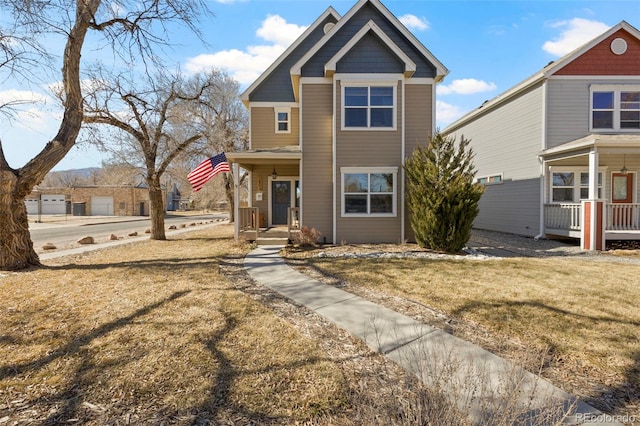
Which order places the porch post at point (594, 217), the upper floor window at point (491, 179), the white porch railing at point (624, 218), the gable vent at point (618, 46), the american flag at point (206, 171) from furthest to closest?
the upper floor window at point (491, 179)
the american flag at point (206, 171)
the gable vent at point (618, 46)
the white porch railing at point (624, 218)
the porch post at point (594, 217)

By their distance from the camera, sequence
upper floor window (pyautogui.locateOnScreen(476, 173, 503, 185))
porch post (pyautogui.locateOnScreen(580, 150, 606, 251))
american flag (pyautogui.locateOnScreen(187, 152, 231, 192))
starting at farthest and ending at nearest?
upper floor window (pyautogui.locateOnScreen(476, 173, 503, 185)) → american flag (pyautogui.locateOnScreen(187, 152, 231, 192)) → porch post (pyautogui.locateOnScreen(580, 150, 606, 251))

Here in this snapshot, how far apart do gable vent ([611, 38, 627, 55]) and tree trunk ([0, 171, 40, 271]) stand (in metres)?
21.1

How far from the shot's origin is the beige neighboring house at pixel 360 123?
11117mm

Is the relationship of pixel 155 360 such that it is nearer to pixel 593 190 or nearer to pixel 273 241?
pixel 273 241

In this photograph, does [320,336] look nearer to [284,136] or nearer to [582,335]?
[582,335]

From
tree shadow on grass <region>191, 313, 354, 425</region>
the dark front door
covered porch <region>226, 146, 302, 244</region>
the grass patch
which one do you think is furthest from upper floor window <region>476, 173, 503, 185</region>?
tree shadow on grass <region>191, 313, 354, 425</region>

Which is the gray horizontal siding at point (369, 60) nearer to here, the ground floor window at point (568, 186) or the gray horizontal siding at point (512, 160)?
the gray horizontal siding at point (512, 160)

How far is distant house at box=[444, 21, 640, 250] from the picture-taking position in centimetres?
1134

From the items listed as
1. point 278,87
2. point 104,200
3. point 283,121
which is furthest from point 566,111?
point 104,200

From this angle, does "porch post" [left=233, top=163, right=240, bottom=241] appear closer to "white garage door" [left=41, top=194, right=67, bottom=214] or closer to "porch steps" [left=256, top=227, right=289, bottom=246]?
"porch steps" [left=256, top=227, right=289, bottom=246]

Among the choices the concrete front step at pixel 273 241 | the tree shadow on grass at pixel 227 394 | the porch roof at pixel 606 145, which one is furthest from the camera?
the concrete front step at pixel 273 241

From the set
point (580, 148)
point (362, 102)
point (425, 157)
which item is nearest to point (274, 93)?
point (362, 102)

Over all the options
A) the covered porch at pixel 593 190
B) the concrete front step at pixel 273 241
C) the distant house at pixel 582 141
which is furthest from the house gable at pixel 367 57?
the covered porch at pixel 593 190

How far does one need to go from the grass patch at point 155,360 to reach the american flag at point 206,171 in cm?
732
